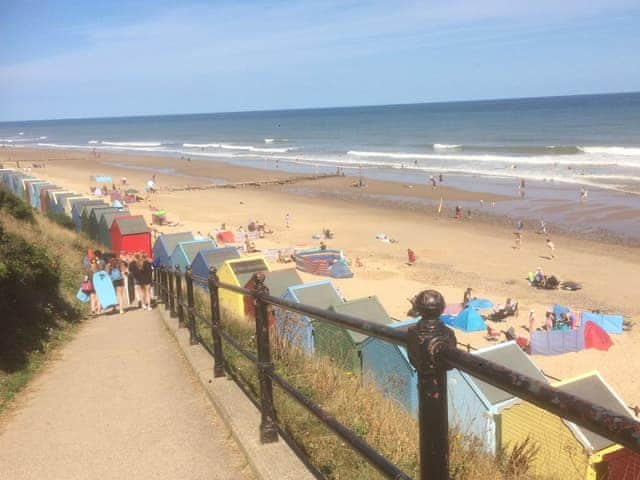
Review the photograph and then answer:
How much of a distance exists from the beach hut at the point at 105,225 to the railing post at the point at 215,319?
11364 millimetres

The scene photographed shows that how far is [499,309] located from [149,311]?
8.04 metres

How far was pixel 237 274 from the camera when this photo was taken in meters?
10.8

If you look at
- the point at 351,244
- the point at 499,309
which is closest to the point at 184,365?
the point at 499,309

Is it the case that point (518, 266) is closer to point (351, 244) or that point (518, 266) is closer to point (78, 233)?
point (351, 244)

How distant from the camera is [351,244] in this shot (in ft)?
76.2

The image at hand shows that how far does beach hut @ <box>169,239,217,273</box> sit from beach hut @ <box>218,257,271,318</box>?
2.28m

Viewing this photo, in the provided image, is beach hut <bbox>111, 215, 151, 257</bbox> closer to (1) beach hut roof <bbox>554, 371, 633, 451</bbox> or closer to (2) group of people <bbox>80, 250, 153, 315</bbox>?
(2) group of people <bbox>80, 250, 153, 315</bbox>

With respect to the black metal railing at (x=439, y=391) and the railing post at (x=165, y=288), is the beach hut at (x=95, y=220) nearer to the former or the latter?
the railing post at (x=165, y=288)

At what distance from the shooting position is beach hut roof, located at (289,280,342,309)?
951 cm

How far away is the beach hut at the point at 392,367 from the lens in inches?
243

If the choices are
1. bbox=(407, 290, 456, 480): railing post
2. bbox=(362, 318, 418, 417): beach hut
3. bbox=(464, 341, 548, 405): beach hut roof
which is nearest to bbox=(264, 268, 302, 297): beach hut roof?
bbox=(362, 318, 418, 417): beach hut

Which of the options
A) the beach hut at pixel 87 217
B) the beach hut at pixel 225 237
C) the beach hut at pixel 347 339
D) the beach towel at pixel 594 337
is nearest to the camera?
the beach hut at pixel 347 339

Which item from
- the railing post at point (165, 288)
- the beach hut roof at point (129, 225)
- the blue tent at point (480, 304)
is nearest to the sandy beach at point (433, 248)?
the blue tent at point (480, 304)

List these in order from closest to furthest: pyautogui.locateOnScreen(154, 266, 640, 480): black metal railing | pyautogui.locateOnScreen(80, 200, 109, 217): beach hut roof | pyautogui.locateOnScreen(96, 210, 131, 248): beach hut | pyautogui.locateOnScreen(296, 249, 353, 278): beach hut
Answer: pyautogui.locateOnScreen(154, 266, 640, 480): black metal railing
pyautogui.locateOnScreen(96, 210, 131, 248): beach hut
pyautogui.locateOnScreen(80, 200, 109, 217): beach hut roof
pyautogui.locateOnScreen(296, 249, 353, 278): beach hut
